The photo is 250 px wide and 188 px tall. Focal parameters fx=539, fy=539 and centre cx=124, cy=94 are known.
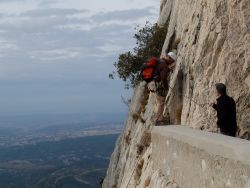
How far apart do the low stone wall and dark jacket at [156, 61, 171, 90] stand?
112 inches

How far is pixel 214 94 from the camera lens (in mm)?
16188

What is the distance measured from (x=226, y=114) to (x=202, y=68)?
11.8 ft

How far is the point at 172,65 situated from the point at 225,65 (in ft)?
14.3

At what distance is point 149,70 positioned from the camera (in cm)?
1877

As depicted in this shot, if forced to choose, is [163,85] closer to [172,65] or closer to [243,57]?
[172,65]

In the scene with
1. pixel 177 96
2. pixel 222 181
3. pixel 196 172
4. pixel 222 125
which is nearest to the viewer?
pixel 222 181

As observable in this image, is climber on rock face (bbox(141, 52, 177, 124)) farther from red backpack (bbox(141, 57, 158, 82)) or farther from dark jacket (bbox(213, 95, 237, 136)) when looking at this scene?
dark jacket (bbox(213, 95, 237, 136))

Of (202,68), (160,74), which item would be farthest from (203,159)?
(160,74)

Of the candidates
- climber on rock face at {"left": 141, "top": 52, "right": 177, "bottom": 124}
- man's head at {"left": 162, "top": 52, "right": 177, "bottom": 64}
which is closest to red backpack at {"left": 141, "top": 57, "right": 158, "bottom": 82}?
climber on rock face at {"left": 141, "top": 52, "right": 177, "bottom": 124}

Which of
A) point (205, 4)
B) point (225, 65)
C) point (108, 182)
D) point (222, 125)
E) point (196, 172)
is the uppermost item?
point (205, 4)

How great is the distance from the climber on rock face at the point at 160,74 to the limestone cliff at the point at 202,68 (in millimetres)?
293

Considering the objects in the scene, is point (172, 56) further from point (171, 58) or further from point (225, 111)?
point (225, 111)

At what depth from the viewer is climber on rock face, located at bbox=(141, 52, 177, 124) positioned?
1878 centimetres

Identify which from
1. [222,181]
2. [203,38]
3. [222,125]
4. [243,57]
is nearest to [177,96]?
[203,38]
